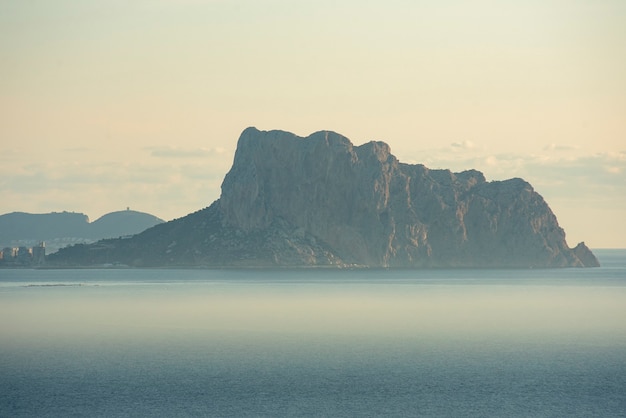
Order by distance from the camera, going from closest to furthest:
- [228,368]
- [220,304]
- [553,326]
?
[228,368] < [553,326] < [220,304]

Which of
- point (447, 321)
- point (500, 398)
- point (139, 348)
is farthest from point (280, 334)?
point (500, 398)

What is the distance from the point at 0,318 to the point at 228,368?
8135 cm

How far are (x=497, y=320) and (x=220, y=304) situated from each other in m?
64.9

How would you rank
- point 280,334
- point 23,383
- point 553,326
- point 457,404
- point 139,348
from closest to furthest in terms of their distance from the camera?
1. point 457,404
2. point 23,383
3. point 139,348
4. point 280,334
5. point 553,326

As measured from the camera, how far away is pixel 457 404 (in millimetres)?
77250

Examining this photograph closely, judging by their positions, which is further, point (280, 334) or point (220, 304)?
point (220, 304)

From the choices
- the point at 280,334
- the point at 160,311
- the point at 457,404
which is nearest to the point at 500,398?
the point at 457,404

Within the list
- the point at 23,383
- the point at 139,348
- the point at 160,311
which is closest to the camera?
the point at 23,383

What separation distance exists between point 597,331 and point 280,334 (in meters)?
48.5

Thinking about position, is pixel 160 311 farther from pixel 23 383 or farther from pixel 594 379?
pixel 594 379

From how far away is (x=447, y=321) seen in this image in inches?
6112

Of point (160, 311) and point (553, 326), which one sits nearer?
point (553, 326)

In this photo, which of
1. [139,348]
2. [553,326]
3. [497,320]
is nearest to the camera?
[139,348]

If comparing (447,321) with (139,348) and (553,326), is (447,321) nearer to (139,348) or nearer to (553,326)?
(553,326)
